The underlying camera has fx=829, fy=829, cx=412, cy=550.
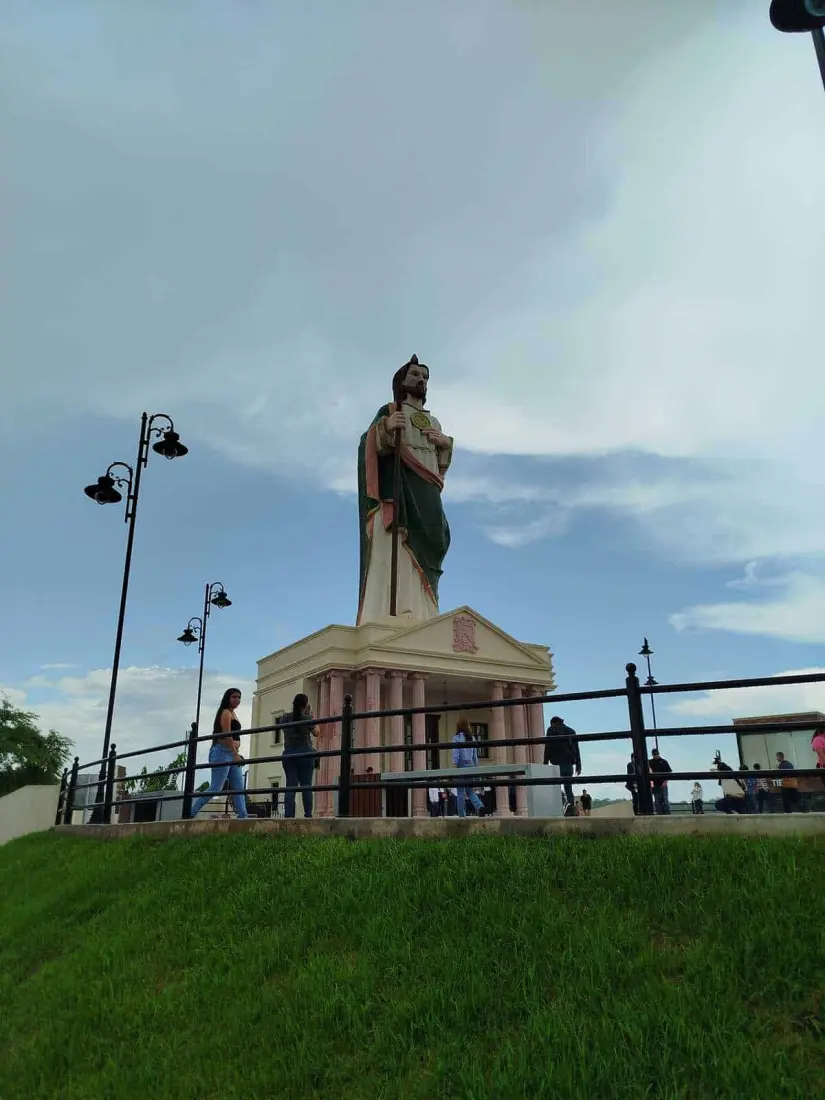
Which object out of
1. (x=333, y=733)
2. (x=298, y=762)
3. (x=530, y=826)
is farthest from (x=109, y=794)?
(x=333, y=733)

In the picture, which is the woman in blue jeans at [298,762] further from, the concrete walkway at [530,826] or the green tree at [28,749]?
the green tree at [28,749]

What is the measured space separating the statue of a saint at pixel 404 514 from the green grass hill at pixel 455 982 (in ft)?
66.4

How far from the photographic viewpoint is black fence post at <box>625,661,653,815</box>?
21.1 ft

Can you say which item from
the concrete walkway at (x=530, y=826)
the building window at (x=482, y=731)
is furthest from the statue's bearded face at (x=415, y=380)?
the concrete walkway at (x=530, y=826)

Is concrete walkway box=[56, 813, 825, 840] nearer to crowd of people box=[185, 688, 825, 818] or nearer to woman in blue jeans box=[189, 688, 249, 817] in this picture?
crowd of people box=[185, 688, 825, 818]

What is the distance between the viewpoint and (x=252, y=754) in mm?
28344

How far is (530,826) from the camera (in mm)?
6656

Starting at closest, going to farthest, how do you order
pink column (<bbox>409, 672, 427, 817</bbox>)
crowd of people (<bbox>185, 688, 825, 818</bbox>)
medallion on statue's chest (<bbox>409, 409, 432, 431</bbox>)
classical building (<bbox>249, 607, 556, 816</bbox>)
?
1. crowd of people (<bbox>185, 688, 825, 818</bbox>)
2. pink column (<bbox>409, 672, 427, 817</bbox>)
3. classical building (<bbox>249, 607, 556, 816</bbox>)
4. medallion on statue's chest (<bbox>409, 409, 432, 431</bbox>)

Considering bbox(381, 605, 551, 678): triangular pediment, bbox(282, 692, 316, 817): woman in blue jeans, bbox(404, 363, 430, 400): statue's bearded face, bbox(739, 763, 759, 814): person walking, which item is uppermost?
bbox(404, 363, 430, 400): statue's bearded face

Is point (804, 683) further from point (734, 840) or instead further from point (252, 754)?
point (252, 754)

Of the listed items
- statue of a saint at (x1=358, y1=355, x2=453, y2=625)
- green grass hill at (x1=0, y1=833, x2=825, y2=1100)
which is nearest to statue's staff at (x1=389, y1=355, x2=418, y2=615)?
statue of a saint at (x1=358, y1=355, x2=453, y2=625)

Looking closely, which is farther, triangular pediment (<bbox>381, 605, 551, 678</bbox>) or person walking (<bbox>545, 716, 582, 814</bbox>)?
triangular pediment (<bbox>381, 605, 551, 678</bbox>)

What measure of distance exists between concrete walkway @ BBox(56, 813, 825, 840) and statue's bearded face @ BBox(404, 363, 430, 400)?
2122cm

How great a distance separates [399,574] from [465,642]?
3.14m
